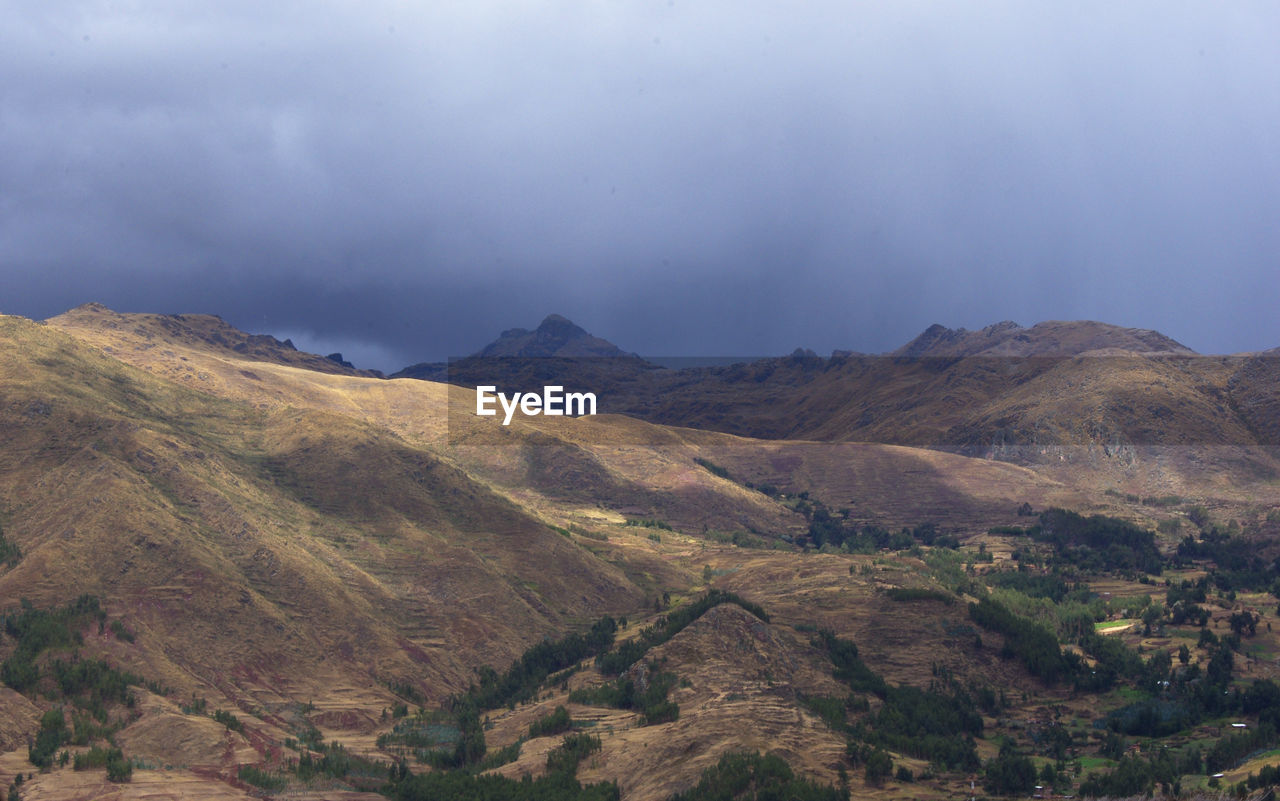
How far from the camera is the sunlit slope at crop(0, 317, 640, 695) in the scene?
54719 mm

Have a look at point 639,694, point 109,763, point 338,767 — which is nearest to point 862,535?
point 639,694

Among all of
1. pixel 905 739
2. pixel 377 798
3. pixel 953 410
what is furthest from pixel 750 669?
pixel 953 410

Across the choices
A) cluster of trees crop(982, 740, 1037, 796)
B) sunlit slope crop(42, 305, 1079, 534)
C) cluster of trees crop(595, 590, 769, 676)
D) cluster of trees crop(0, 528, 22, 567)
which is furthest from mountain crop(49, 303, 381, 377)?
cluster of trees crop(982, 740, 1037, 796)

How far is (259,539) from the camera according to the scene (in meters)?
64.4

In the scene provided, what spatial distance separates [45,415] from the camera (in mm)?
68375

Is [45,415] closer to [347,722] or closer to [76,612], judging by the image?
[76,612]

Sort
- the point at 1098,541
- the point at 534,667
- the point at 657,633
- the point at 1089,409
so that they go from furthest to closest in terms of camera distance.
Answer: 1. the point at 1089,409
2. the point at 1098,541
3. the point at 534,667
4. the point at 657,633

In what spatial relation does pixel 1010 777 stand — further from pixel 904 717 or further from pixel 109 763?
pixel 109 763

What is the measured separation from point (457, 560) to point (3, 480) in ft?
94.7

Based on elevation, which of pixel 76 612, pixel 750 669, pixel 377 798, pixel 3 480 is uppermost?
pixel 3 480

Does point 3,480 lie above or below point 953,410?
below

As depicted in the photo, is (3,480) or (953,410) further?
(953,410)

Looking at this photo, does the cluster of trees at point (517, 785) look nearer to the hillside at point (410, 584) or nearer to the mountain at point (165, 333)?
the hillside at point (410, 584)

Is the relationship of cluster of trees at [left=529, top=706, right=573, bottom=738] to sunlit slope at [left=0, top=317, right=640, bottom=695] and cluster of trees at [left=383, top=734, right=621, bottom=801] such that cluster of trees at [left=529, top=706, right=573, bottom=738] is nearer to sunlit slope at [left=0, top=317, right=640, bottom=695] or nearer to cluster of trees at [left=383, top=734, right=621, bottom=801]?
cluster of trees at [left=383, top=734, right=621, bottom=801]
